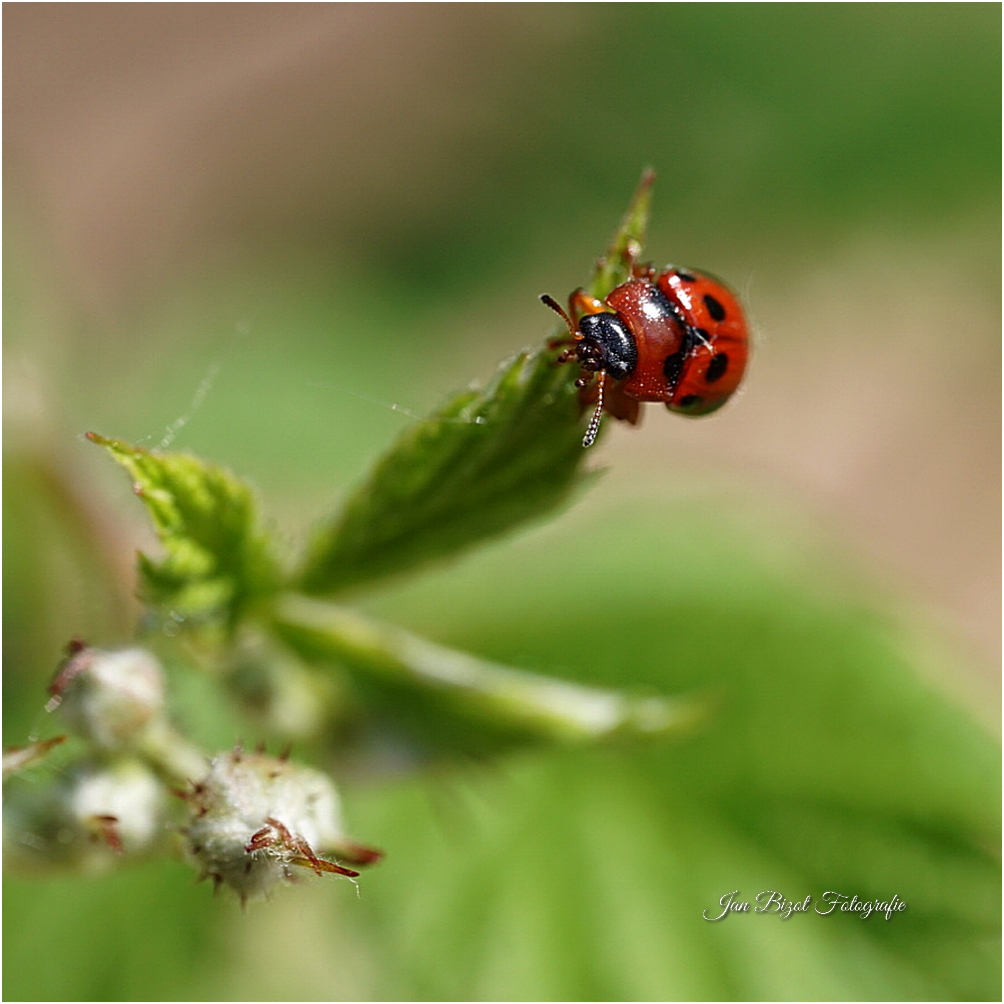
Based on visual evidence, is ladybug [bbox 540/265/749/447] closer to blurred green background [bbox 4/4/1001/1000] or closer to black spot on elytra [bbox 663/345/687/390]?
black spot on elytra [bbox 663/345/687/390]

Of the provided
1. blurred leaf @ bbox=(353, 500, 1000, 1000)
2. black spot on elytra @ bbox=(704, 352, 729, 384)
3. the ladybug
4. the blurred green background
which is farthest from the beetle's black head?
blurred leaf @ bbox=(353, 500, 1000, 1000)

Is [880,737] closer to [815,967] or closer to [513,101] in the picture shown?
[815,967]

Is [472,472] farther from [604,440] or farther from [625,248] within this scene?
[625,248]

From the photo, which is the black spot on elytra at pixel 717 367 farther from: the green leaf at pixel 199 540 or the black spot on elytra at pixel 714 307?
the green leaf at pixel 199 540

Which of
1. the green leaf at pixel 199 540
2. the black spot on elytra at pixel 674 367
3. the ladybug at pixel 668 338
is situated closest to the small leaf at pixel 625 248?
the ladybug at pixel 668 338

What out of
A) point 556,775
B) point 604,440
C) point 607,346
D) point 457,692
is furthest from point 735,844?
point 607,346

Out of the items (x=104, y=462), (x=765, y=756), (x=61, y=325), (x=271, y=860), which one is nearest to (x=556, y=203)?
(x=61, y=325)

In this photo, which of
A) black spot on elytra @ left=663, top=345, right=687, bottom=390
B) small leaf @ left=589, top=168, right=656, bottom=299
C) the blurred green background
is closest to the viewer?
small leaf @ left=589, top=168, right=656, bottom=299

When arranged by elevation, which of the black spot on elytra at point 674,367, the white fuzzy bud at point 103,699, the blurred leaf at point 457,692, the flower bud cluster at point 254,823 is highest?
the black spot on elytra at point 674,367
